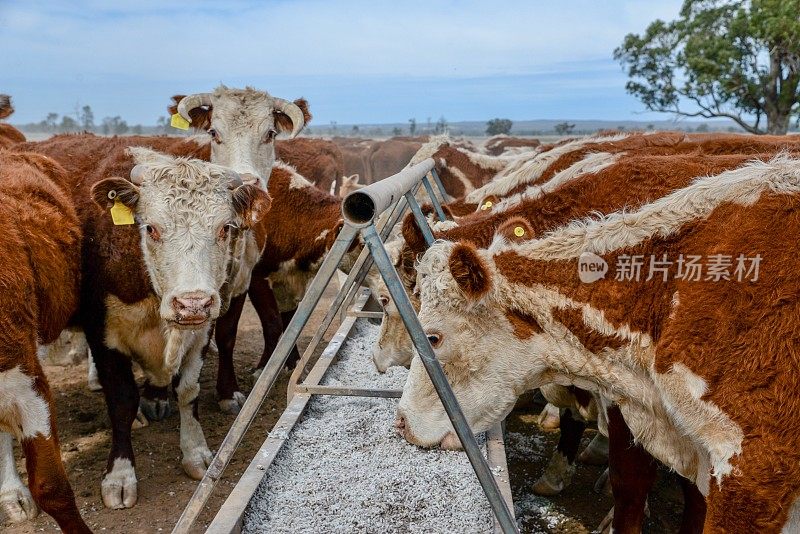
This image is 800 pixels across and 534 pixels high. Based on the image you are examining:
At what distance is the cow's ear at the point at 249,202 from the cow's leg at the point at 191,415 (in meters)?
1.03

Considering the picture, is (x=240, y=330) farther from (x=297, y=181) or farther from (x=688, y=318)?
(x=688, y=318)

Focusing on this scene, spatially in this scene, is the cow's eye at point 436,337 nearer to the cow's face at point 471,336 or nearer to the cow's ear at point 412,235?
the cow's face at point 471,336

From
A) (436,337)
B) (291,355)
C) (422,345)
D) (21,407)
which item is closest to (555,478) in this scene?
(436,337)

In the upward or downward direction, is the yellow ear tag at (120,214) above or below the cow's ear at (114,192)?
below

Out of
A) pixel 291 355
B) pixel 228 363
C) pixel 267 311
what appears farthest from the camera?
pixel 291 355

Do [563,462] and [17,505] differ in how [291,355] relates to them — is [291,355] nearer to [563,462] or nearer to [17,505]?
[17,505]

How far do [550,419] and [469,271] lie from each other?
127 inches

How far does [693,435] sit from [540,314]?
69 cm

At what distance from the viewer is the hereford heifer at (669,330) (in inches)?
82.7

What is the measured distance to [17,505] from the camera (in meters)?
3.96

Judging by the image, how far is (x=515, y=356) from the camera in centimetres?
263

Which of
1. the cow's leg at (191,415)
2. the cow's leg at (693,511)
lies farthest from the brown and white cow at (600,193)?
the cow's leg at (191,415)

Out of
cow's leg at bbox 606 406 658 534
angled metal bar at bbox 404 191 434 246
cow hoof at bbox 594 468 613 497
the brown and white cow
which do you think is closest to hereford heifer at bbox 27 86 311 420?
angled metal bar at bbox 404 191 434 246

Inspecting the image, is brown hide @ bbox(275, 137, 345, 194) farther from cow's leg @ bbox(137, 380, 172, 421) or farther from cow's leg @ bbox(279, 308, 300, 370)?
cow's leg @ bbox(137, 380, 172, 421)
